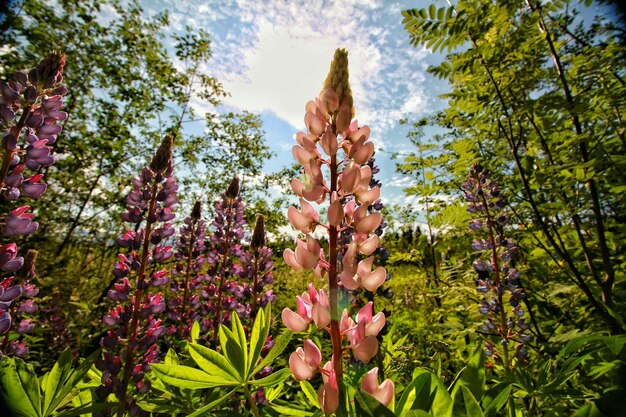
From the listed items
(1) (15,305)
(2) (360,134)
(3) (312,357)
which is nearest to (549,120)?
(2) (360,134)

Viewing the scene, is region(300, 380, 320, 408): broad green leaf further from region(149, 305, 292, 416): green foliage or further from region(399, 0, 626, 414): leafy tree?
region(399, 0, 626, 414): leafy tree

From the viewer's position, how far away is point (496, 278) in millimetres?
2449

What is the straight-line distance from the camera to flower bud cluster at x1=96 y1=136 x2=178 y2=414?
1780 mm

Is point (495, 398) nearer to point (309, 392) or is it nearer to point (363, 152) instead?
point (309, 392)

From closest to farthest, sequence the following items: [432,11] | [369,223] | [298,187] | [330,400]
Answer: [330,400]
[369,223]
[298,187]
[432,11]

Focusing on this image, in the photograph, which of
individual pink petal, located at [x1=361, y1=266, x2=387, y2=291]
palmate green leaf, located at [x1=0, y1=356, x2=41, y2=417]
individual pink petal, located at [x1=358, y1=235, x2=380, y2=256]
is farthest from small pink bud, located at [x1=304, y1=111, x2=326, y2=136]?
palmate green leaf, located at [x1=0, y1=356, x2=41, y2=417]

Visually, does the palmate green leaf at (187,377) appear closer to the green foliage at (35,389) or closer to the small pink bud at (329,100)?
the green foliage at (35,389)

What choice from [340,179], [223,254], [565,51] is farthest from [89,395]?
[565,51]

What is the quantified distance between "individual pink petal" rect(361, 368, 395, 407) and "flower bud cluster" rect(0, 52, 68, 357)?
151 centimetres

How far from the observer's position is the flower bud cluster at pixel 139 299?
1.78 meters

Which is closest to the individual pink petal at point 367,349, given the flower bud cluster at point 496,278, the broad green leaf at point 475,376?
the broad green leaf at point 475,376

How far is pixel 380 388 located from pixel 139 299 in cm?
173

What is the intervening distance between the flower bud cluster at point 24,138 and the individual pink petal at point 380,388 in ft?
4.95

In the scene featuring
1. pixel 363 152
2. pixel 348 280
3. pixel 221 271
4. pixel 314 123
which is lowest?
pixel 348 280
